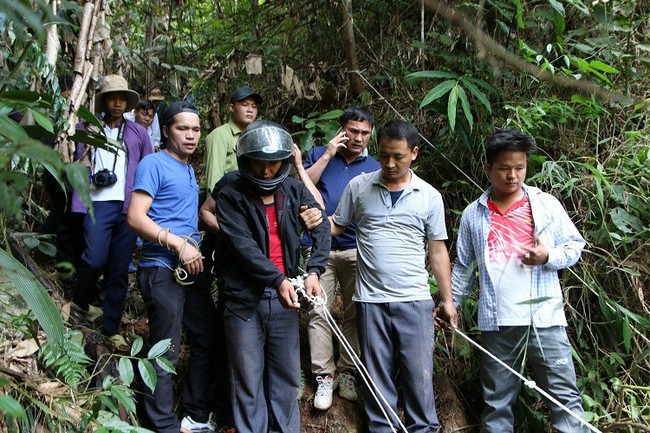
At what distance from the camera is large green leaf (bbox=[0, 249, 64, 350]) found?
193 cm

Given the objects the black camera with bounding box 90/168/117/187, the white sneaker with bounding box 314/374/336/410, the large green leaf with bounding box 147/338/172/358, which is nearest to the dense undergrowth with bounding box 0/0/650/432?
the large green leaf with bounding box 147/338/172/358

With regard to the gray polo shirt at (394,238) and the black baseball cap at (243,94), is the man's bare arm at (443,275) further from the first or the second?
the black baseball cap at (243,94)

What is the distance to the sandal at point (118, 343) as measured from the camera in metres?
3.73

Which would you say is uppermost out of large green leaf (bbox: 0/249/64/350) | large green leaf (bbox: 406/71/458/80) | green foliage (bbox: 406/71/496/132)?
large green leaf (bbox: 406/71/458/80)

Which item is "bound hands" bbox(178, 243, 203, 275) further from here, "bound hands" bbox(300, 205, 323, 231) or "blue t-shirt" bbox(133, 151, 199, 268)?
"bound hands" bbox(300, 205, 323, 231)

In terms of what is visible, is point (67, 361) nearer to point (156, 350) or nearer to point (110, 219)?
point (156, 350)

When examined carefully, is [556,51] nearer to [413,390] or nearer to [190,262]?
[413,390]

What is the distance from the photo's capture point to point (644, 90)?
15.2 feet

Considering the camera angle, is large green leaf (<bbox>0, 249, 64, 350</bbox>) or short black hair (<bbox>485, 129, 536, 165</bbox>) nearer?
large green leaf (<bbox>0, 249, 64, 350</bbox>)

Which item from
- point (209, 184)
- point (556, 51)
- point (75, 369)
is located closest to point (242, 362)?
point (75, 369)

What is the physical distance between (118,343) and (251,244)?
129cm

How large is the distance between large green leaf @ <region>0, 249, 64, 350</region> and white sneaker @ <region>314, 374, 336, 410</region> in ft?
6.54

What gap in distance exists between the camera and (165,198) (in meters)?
3.43

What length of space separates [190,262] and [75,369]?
783mm
